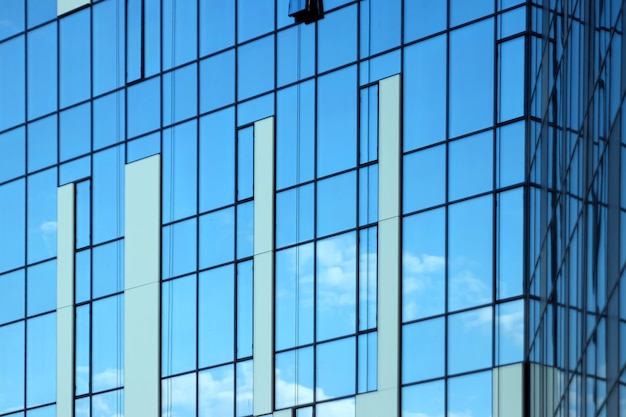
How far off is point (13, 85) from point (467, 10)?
24191mm

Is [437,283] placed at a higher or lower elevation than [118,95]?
lower

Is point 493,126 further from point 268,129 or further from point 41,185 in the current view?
point 41,185

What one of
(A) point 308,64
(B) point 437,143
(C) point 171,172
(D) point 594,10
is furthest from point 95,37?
(D) point 594,10

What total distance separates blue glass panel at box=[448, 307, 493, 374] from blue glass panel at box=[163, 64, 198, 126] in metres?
15.3

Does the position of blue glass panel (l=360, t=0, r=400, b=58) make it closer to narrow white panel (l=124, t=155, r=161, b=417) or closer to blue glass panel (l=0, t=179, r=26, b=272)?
narrow white panel (l=124, t=155, r=161, b=417)

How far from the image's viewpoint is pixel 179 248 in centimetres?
5800

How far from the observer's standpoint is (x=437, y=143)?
49781mm

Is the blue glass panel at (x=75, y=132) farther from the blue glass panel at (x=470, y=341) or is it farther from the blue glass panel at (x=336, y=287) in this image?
the blue glass panel at (x=470, y=341)

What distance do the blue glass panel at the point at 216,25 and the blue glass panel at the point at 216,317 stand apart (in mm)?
8133

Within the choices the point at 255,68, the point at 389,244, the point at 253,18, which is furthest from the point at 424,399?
the point at 253,18

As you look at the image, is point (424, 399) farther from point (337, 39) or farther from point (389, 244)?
point (337, 39)

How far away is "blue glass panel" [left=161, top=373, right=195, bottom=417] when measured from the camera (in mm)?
56438

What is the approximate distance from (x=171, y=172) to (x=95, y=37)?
7.41 m

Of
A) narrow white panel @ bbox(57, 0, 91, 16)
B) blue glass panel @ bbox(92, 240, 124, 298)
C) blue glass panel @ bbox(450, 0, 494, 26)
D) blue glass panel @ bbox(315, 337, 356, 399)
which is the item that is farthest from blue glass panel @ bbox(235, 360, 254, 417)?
narrow white panel @ bbox(57, 0, 91, 16)
